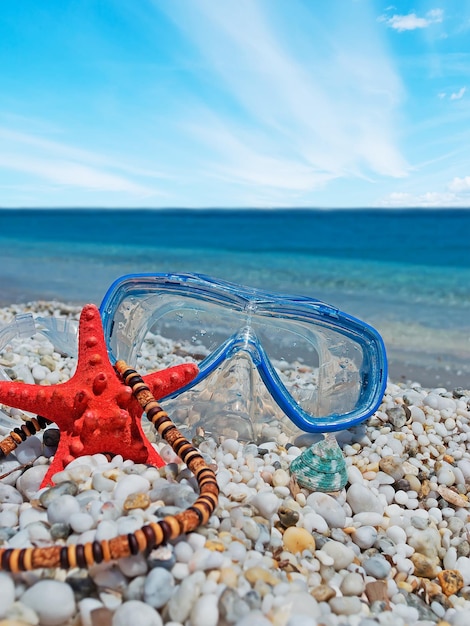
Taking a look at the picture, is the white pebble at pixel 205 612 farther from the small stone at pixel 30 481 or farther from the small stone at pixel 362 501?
the small stone at pixel 362 501

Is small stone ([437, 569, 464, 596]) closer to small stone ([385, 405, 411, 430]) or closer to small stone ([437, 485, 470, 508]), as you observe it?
small stone ([437, 485, 470, 508])

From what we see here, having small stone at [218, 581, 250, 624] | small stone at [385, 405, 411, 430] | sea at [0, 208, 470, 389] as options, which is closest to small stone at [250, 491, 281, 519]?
small stone at [218, 581, 250, 624]

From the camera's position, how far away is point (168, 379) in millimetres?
2926

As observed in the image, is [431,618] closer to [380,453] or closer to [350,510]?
[350,510]

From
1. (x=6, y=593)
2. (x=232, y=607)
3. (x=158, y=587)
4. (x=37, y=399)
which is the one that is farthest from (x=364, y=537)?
(x=37, y=399)

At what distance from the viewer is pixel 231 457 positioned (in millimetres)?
2941

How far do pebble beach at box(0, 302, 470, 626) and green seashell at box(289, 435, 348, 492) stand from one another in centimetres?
6

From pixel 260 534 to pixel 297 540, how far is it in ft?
0.60

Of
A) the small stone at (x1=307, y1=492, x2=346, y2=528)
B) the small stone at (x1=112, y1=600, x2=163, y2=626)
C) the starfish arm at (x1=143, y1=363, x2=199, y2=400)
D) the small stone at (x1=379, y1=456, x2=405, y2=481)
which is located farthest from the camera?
the small stone at (x1=379, y1=456, x2=405, y2=481)

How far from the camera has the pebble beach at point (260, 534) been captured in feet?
5.70

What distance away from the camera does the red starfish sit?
2.63m

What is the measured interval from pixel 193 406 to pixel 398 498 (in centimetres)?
129

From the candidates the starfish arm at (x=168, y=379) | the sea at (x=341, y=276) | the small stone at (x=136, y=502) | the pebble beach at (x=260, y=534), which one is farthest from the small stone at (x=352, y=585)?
the sea at (x=341, y=276)

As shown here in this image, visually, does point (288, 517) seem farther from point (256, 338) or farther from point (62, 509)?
point (256, 338)
